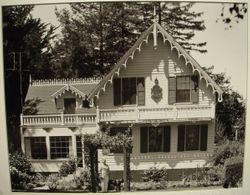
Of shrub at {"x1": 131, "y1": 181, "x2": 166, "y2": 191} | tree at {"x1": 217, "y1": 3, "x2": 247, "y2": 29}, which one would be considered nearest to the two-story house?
shrub at {"x1": 131, "y1": 181, "x2": 166, "y2": 191}

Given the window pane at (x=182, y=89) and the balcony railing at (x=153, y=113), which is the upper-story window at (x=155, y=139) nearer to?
the balcony railing at (x=153, y=113)

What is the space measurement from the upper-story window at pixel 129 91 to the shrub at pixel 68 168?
52 cm

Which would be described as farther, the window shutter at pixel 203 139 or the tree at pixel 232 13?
the window shutter at pixel 203 139

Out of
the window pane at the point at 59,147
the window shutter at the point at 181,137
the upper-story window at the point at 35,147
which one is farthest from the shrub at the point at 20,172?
the window shutter at the point at 181,137

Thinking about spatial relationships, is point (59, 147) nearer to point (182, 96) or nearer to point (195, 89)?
point (182, 96)

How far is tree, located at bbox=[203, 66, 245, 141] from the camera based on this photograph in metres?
2.11

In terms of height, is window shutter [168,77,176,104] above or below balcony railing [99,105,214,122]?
above

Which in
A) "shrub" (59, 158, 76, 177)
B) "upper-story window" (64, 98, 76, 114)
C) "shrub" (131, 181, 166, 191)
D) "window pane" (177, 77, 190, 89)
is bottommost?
"shrub" (131, 181, 166, 191)

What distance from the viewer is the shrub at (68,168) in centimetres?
214

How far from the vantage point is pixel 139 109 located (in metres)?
2.10

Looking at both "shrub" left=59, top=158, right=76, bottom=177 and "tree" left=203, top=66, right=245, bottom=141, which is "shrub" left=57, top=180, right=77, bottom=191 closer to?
"shrub" left=59, top=158, right=76, bottom=177

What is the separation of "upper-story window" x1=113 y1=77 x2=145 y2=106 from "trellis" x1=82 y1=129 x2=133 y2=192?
21 cm

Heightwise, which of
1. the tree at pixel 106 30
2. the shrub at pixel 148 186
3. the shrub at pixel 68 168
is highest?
the tree at pixel 106 30

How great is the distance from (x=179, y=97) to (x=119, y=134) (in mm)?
492
